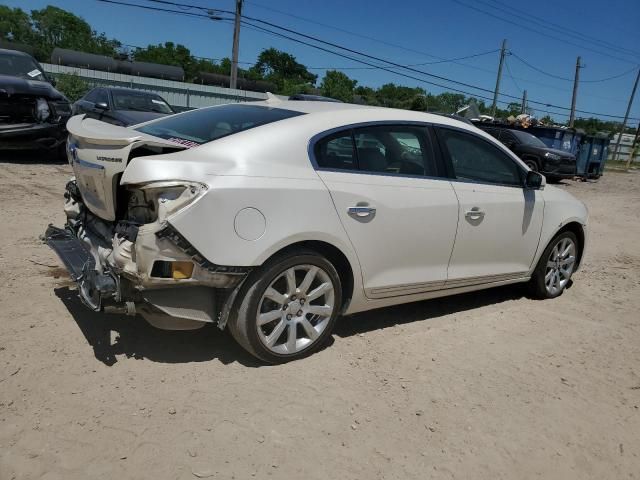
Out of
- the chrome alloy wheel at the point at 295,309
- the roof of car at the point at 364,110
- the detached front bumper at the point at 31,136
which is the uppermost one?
the roof of car at the point at 364,110

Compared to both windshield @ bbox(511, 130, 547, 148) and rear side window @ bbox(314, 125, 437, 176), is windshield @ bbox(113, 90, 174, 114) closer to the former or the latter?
rear side window @ bbox(314, 125, 437, 176)

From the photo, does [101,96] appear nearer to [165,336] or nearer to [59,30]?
[165,336]

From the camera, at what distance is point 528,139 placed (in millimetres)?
17359

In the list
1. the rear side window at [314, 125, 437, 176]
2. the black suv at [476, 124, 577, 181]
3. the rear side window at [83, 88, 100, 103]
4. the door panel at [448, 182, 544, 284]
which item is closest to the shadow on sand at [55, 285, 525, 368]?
the door panel at [448, 182, 544, 284]

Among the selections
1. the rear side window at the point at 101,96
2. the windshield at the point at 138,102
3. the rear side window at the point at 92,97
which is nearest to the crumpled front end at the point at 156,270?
the windshield at the point at 138,102

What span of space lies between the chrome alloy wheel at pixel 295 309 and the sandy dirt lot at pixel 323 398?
0.59 ft

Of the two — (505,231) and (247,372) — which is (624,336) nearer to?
(505,231)

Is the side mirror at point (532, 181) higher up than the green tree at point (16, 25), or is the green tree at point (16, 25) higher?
the green tree at point (16, 25)

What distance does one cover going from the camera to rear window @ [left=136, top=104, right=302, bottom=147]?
3.52 m

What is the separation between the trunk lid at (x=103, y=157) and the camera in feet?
10.2

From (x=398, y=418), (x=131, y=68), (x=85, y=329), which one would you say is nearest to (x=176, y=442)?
(x=398, y=418)

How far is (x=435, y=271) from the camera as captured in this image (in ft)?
13.4

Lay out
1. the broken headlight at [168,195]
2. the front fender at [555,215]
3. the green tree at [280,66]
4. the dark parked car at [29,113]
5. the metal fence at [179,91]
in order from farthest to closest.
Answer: the green tree at [280,66]
the metal fence at [179,91]
the dark parked car at [29,113]
the front fender at [555,215]
the broken headlight at [168,195]

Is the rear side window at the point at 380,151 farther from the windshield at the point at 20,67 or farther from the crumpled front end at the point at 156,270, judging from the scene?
the windshield at the point at 20,67
